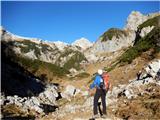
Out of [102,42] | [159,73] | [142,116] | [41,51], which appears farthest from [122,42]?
[142,116]

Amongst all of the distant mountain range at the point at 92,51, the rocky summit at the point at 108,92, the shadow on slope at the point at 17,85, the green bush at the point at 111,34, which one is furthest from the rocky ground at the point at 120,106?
the green bush at the point at 111,34

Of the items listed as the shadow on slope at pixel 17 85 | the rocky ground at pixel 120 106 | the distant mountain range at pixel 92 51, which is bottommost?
the rocky ground at pixel 120 106

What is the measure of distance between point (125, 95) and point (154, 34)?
66.1ft

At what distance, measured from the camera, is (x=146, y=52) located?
140 feet

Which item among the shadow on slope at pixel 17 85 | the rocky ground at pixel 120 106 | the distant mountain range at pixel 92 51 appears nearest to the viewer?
the rocky ground at pixel 120 106

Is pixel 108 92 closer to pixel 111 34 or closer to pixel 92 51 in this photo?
pixel 111 34

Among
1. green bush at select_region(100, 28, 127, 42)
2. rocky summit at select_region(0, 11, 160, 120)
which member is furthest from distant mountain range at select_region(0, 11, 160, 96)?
rocky summit at select_region(0, 11, 160, 120)

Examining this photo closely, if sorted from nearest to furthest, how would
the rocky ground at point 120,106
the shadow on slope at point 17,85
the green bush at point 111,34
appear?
the rocky ground at point 120,106 → the shadow on slope at point 17,85 → the green bush at point 111,34

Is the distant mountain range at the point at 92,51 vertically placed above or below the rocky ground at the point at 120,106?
above

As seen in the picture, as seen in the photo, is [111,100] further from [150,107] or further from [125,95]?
[150,107]

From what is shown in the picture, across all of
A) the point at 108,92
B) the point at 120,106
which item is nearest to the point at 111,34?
the point at 108,92

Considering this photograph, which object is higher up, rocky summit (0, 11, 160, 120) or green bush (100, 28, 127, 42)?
green bush (100, 28, 127, 42)

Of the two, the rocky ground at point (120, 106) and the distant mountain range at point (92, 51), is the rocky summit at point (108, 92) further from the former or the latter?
the distant mountain range at point (92, 51)

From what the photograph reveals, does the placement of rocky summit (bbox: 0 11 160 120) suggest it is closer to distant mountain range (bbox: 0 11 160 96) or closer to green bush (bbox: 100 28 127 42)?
distant mountain range (bbox: 0 11 160 96)
